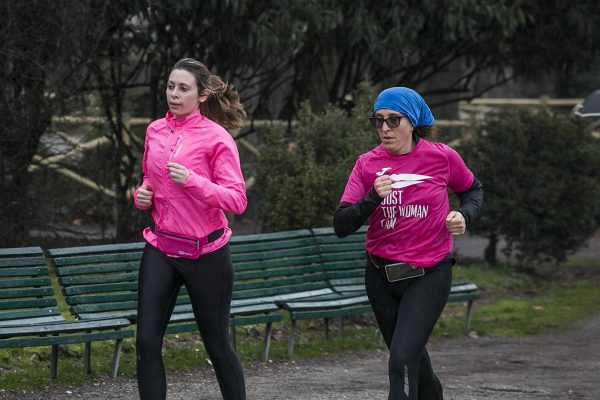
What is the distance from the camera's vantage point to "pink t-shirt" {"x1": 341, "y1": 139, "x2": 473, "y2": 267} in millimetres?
5902

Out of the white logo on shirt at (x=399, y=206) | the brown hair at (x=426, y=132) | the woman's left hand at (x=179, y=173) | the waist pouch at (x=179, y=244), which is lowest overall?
the waist pouch at (x=179, y=244)

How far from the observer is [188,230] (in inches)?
234

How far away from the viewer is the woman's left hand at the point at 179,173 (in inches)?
225

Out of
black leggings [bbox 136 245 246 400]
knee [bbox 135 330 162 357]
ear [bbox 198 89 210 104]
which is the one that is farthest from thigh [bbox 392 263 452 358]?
ear [bbox 198 89 210 104]

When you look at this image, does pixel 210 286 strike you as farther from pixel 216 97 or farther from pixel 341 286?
pixel 341 286

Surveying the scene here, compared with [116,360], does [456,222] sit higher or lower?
higher

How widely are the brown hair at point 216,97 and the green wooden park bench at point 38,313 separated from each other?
1934 mm

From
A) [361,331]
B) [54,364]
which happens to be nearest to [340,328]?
[361,331]

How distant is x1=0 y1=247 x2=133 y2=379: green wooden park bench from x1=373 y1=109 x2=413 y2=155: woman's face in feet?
8.49

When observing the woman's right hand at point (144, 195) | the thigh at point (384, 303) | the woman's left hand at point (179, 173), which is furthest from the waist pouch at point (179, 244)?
the thigh at point (384, 303)

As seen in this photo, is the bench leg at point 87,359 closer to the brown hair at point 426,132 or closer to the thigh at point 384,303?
the thigh at point 384,303

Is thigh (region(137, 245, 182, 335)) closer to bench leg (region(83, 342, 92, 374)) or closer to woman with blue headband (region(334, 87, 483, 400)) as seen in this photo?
woman with blue headband (region(334, 87, 483, 400))

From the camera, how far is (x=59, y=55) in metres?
11.3

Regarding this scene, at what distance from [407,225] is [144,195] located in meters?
1.22
